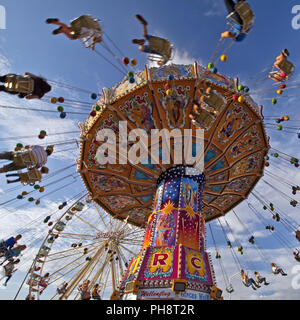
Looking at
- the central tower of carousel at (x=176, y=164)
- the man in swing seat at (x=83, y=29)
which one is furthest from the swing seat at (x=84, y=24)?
the central tower of carousel at (x=176, y=164)

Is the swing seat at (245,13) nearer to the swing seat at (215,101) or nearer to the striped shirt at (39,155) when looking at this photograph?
the swing seat at (215,101)

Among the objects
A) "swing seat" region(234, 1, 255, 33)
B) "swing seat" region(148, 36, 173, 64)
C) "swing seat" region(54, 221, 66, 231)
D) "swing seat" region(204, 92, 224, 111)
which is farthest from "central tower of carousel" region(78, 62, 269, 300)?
"swing seat" region(54, 221, 66, 231)

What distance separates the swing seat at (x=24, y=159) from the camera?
29.9 feet

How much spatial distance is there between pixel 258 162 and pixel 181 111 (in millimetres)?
6221

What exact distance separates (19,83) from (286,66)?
9.81m

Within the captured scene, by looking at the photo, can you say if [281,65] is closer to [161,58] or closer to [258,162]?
[161,58]

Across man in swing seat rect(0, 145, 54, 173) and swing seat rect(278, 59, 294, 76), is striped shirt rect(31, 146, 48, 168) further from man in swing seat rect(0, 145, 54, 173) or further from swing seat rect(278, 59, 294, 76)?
swing seat rect(278, 59, 294, 76)

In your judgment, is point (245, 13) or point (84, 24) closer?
point (245, 13)

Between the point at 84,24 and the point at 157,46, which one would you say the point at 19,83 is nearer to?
the point at 84,24

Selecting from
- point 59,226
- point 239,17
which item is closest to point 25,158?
point 239,17

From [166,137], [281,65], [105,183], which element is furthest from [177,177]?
[281,65]

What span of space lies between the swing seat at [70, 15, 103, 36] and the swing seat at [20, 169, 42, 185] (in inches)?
217

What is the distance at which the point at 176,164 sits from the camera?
13859 mm
